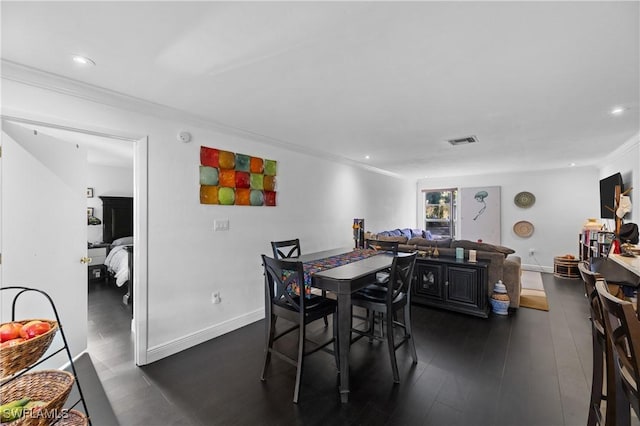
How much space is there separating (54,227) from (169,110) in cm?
144

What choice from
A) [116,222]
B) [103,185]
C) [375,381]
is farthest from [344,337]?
[103,185]

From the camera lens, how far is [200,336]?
2936 mm

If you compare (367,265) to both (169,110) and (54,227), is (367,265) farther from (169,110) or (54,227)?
(54,227)

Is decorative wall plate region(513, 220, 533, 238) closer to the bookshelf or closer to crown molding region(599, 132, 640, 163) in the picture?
the bookshelf

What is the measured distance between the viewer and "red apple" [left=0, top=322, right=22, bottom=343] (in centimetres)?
125

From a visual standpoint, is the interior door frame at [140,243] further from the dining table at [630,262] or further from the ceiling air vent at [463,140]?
the dining table at [630,262]

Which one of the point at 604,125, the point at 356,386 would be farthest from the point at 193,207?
the point at 604,125

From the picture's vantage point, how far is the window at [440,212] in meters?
7.75

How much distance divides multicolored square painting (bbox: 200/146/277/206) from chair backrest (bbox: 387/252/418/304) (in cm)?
201

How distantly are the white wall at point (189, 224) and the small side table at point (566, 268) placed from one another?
5.42 meters

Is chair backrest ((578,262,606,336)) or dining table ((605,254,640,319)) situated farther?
dining table ((605,254,640,319))

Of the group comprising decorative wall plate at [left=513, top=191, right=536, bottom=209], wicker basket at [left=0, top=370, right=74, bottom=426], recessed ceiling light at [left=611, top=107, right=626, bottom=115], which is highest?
recessed ceiling light at [left=611, top=107, right=626, bottom=115]

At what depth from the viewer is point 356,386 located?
7.16 ft

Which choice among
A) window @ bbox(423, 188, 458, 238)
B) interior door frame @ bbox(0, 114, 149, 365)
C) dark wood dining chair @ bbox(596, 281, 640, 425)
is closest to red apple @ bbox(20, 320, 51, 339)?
interior door frame @ bbox(0, 114, 149, 365)
